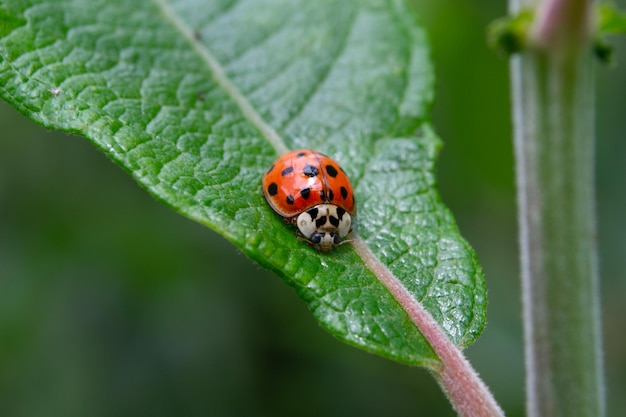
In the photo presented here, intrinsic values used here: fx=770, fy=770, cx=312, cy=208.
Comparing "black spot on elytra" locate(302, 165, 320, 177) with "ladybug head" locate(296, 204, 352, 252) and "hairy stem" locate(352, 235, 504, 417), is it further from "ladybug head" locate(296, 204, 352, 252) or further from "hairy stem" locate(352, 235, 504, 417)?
"hairy stem" locate(352, 235, 504, 417)

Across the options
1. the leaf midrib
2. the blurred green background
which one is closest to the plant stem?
the leaf midrib

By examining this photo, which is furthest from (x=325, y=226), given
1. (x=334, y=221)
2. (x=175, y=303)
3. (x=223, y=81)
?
(x=175, y=303)

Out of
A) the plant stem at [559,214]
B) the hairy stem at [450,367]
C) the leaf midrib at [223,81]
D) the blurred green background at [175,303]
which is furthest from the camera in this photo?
the blurred green background at [175,303]

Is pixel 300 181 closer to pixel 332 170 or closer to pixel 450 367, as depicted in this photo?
pixel 332 170

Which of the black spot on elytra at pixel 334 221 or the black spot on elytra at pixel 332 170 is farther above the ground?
the black spot on elytra at pixel 332 170

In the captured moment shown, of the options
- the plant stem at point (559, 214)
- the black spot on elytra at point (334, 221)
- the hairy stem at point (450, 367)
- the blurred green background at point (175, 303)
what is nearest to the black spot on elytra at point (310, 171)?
the black spot on elytra at point (334, 221)

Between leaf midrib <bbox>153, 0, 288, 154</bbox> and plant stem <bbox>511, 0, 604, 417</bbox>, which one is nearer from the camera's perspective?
plant stem <bbox>511, 0, 604, 417</bbox>

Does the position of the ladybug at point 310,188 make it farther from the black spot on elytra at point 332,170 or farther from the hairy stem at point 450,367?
the hairy stem at point 450,367
